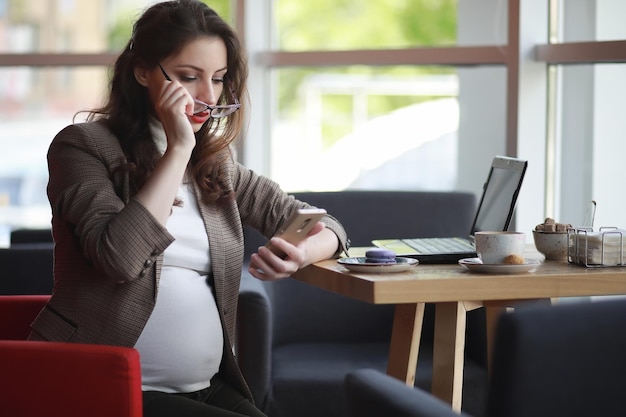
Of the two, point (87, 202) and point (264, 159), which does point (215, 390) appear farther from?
point (264, 159)

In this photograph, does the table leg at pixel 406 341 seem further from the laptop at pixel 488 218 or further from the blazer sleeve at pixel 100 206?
the blazer sleeve at pixel 100 206

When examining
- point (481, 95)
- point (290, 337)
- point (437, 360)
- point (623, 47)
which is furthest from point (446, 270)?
point (481, 95)

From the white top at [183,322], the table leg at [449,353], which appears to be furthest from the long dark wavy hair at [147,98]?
the table leg at [449,353]

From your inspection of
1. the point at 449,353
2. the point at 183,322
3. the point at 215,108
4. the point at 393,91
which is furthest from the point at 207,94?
the point at 393,91

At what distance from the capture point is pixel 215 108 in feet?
6.82

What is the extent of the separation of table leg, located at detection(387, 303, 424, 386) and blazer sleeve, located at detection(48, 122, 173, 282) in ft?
2.20

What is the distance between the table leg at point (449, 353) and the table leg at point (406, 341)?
9 cm

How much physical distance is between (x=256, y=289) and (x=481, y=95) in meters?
1.44

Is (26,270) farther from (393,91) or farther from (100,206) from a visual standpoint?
(393,91)

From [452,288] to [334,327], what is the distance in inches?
49.2

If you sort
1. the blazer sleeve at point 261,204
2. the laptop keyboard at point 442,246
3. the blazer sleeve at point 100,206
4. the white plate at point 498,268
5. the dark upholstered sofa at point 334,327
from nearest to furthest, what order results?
1. the blazer sleeve at point 100,206
2. the white plate at point 498,268
3. the laptop keyboard at point 442,246
4. the blazer sleeve at point 261,204
5. the dark upholstered sofa at point 334,327

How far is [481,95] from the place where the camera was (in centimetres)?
364

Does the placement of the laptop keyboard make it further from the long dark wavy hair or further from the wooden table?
the long dark wavy hair

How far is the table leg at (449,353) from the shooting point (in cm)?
207
